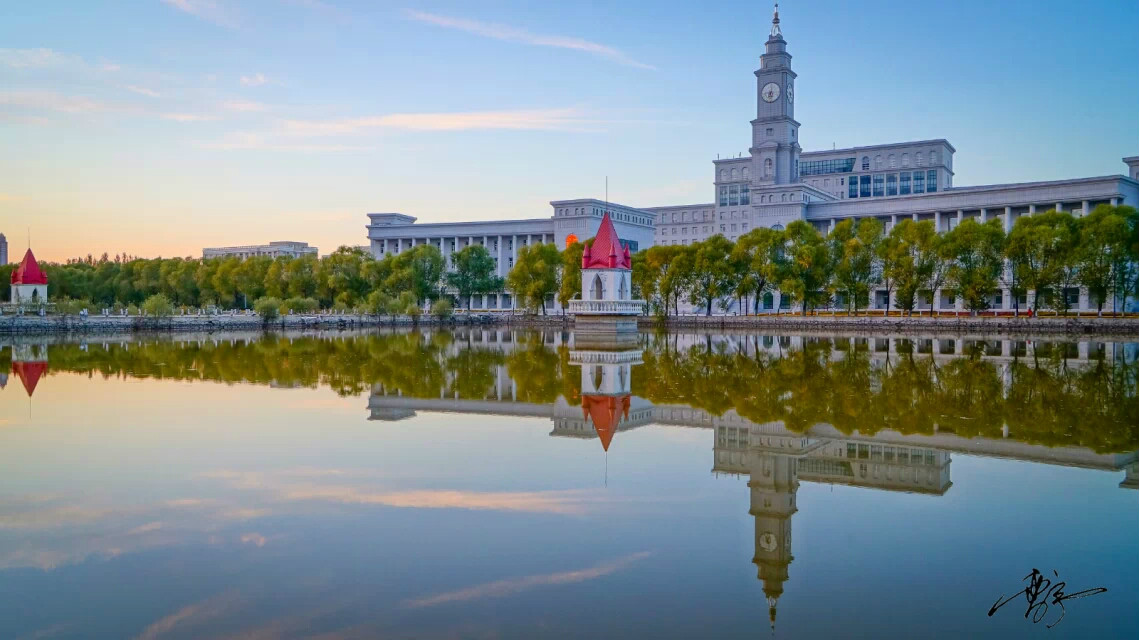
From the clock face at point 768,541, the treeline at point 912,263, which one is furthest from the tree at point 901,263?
the clock face at point 768,541

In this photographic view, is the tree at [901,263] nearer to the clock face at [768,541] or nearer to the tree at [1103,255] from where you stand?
the tree at [1103,255]

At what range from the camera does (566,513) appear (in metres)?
9.31

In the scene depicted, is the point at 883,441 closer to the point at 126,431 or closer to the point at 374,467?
the point at 374,467

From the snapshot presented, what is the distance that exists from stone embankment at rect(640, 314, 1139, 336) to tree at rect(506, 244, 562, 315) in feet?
33.4

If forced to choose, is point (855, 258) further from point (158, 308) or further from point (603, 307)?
point (158, 308)

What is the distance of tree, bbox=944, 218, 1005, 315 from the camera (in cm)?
5778

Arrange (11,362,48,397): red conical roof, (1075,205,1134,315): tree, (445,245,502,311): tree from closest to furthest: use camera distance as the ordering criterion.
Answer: (11,362,48,397): red conical roof < (1075,205,1134,315): tree < (445,245,502,311): tree

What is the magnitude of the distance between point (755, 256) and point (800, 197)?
81.6ft

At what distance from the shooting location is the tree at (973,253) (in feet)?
190

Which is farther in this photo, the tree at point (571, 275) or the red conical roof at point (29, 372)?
the tree at point (571, 275)

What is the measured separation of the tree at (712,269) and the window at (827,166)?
43.3m

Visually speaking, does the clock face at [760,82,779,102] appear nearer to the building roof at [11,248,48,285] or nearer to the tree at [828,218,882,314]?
the tree at [828,218,882,314]

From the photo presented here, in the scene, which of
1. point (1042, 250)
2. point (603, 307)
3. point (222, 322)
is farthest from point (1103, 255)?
point (222, 322)

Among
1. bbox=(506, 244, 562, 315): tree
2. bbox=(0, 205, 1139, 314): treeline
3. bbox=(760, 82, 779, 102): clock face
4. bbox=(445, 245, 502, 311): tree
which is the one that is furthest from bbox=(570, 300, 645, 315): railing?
bbox=(760, 82, 779, 102): clock face
